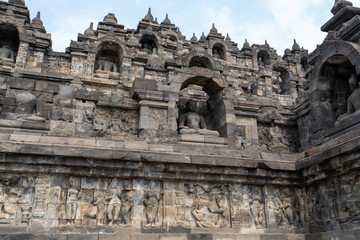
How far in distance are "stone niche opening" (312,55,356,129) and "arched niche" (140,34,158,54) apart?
750 inches

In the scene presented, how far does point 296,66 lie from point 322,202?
81.4 feet

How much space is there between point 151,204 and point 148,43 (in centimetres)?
2243

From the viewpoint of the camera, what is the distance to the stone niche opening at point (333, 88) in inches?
413

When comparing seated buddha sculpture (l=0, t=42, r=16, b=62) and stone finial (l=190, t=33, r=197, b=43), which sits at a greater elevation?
stone finial (l=190, t=33, r=197, b=43)

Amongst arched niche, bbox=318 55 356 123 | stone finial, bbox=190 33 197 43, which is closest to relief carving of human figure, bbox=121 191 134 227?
arched niche, bbox=318 55 356 123

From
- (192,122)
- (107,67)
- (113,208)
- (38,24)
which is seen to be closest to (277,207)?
(192,122)

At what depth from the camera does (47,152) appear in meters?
7.48

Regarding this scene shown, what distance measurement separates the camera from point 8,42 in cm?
2228

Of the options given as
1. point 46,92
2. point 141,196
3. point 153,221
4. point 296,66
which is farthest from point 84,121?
point 296,66

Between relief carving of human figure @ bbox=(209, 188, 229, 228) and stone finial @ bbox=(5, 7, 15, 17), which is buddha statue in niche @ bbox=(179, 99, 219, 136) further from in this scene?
stone finial @ bbox=(5, 7, 15, 17)

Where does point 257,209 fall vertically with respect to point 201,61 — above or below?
below

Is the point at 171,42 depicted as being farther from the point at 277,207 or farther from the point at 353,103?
the point at 277,207

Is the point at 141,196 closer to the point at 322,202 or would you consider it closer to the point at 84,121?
the point at 84,121

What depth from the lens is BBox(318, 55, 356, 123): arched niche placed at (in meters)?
10.6
